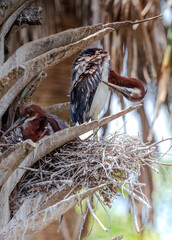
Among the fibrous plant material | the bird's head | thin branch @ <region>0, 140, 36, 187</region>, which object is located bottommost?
the fibrous plant material

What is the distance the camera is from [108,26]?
7.07 ft

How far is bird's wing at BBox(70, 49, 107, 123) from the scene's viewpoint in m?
2.94

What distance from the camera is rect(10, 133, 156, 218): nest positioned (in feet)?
6.79

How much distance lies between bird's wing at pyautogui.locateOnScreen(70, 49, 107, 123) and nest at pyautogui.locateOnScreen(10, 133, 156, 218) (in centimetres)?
55

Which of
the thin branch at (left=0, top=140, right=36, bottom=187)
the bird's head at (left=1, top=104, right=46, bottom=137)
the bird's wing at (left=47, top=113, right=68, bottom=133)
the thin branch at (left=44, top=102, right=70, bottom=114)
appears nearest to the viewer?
the thin branch at (left=0, top=140, right=36, bottom=187)

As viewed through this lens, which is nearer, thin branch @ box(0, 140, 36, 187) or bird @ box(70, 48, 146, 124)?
thin branch @ box(0, 140, 36, 187)

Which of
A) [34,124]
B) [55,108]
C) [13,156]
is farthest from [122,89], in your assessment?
[13,156]

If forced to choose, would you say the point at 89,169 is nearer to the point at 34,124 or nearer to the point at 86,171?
the point at 86,171

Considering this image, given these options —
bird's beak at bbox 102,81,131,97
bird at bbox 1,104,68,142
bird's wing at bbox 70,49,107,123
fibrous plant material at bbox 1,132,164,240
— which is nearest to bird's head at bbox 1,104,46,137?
bird at bbox 1,104,68,142

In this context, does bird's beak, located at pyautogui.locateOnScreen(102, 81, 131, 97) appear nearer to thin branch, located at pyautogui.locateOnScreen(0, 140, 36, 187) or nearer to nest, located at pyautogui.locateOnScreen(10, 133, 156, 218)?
nest, located at pyautogui.locateOnScreen(10, 133, 156, 218)

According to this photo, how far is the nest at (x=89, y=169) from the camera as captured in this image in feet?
6.79

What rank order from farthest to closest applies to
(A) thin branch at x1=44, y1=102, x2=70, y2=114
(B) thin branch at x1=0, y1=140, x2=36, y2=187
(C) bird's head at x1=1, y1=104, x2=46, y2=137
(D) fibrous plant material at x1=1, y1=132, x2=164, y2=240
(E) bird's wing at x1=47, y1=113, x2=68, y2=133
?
(A) thin branch at x1=44, y1=102, x2=70, y2=114 < (E) bird's wing at x1=47, y1=113, x2=68, y2=133 < (C) bird's head at x1=1, y1=104, x2=46, y2=137 < (D) fibrous plant material at x1=1, y1=132, x2=164, y2=240 < (B) thin branch at x1=0, y1=140, x2=36, y2=187

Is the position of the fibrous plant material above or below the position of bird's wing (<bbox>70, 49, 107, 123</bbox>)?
below

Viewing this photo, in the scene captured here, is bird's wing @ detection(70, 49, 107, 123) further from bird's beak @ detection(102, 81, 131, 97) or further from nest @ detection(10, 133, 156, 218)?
nest @ detection(10, 133, 156, 218)
